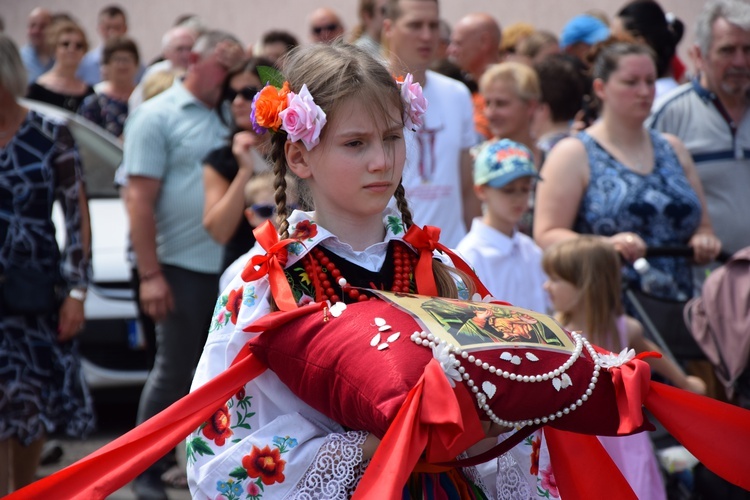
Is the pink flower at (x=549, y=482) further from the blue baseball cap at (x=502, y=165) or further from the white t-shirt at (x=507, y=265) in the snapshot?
the blue baseball cap at (x=502, y=165)

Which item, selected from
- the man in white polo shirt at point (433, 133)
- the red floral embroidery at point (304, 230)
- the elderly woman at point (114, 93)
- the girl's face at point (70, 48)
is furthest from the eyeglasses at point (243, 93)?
the girl's face at point (70, 48)

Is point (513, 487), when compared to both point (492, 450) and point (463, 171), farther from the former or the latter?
point (463, 171)

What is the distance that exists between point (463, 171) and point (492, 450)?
3.61 metres

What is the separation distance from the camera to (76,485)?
9.30ft

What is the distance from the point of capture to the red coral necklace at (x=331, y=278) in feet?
9.71

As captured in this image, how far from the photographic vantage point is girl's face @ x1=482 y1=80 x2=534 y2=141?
7.00 meters

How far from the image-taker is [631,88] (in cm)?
582

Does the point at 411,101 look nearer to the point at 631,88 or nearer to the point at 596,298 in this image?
the point at 596,298

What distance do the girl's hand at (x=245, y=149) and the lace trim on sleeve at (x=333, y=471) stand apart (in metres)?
3.50

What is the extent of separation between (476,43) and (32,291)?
17.6 ft

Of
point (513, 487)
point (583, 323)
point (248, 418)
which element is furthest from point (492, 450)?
point (583, 323)

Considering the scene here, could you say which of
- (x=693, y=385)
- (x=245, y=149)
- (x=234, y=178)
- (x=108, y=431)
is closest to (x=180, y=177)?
(x=234, y=178)

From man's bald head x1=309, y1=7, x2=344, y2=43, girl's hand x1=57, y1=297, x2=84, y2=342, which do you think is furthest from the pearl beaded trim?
man's bald head x1=309, y1=7, x2=344, y2=43

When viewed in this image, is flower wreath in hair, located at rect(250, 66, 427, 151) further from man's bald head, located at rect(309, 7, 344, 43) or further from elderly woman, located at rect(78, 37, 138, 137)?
elderly woman, located at rect(78, 37, 138, 137)
